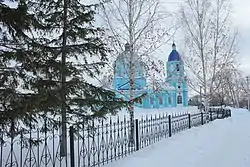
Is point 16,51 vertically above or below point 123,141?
above

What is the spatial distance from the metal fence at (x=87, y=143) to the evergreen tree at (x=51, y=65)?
412 millimetres

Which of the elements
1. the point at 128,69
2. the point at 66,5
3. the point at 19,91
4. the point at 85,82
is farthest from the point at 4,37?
the point at 128,69

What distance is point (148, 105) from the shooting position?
31.3 metres

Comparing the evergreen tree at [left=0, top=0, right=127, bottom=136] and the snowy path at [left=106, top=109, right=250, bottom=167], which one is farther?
the snowy path at [left=106, top=109, right=250, bottom=167]

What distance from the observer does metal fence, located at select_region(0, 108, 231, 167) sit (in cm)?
478

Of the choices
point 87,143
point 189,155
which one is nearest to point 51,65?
point 87,143

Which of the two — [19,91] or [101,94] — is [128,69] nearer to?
[101,94]

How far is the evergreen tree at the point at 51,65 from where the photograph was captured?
4.22 meters

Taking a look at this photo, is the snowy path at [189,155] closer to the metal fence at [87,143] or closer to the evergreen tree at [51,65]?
the metal fence at [87,143]

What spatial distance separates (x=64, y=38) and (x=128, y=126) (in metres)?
2.64

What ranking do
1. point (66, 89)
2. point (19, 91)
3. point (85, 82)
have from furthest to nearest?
1. point (85, 82)
2. point (66, 89)
3. point (19, 91)

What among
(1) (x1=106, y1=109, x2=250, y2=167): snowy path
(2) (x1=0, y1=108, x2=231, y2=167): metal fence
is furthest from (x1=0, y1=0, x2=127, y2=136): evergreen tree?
(1) (x1=106, y1=109, x2=250, y2=167): snowy path

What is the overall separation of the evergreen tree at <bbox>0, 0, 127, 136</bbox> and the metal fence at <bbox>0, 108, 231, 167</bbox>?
41 centimetres

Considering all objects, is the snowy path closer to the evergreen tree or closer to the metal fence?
the metal fence
